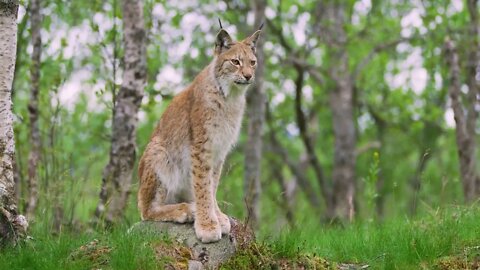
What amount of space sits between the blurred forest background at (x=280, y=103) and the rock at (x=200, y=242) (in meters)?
0.43

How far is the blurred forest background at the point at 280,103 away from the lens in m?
8.88

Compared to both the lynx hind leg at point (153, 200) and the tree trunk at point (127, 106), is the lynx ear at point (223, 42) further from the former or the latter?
the tree trunk at point (127, 106)

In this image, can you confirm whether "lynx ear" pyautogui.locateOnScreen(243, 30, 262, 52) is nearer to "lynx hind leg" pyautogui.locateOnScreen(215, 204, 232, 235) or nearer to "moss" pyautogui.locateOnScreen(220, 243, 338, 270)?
"lynx hind leg" pyautogui.locateOnScreen(215, 204, 232, 235)

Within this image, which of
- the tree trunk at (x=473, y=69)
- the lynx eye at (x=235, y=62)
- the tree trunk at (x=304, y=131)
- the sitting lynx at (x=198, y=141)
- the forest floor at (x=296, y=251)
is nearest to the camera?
the forest floor at (x=296, y=251)

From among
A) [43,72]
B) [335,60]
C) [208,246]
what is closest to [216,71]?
[208,246]

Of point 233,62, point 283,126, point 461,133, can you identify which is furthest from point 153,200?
point 283,126

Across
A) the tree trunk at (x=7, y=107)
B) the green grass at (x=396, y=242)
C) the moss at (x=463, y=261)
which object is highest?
the tree trunk at (x=7, y=107)

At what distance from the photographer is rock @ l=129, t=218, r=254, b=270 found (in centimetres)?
584

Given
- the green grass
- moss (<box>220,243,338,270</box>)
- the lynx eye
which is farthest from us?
the lynx eye

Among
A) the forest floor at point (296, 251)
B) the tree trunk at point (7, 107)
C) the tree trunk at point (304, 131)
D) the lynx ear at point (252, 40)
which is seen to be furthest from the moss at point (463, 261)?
the tree trunk at point (304, 131)

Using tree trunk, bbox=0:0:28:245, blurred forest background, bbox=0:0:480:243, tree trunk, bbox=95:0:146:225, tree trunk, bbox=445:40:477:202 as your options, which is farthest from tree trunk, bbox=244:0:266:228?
tree trunk, bbox=0:0:28:245

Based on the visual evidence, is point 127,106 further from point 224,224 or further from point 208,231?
point 208,231

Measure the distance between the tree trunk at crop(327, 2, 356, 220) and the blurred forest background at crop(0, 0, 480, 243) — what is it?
0.12ft

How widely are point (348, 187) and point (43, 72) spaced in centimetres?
840
